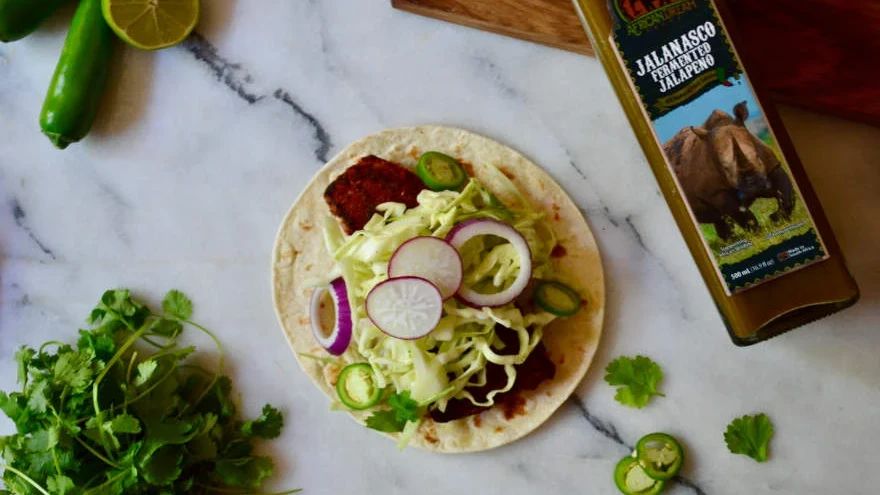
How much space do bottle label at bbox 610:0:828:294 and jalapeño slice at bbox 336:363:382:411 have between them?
4.18ft

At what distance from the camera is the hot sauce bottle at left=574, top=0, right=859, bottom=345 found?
2.83 metres

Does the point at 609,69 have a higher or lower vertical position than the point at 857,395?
higher

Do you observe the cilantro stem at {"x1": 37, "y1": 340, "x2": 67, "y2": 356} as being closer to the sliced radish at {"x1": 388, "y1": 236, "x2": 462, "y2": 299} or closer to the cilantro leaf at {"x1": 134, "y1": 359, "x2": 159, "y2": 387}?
the cilantro leaf at {"x1": 134, "y1": 359, "x2": 159, "y2": 387}

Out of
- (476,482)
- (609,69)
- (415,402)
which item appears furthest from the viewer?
(476,482)

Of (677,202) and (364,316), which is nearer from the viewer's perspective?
(677,202)

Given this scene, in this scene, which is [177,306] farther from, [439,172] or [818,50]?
[818,50]

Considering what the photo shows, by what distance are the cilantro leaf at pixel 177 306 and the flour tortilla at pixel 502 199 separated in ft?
1.30

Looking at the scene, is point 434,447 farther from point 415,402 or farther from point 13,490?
Result: point 13,490

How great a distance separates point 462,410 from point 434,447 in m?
0.19

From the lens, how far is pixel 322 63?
3.54m

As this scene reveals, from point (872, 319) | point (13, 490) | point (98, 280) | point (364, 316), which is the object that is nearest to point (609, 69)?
point (364, 316)

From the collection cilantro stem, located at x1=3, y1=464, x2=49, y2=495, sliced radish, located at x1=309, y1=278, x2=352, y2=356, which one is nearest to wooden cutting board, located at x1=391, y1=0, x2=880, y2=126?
sliced radish, located at x1=309, y1=278, x2=352, y2=356

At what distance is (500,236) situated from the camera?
316cm

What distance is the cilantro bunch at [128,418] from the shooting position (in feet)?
10.7
